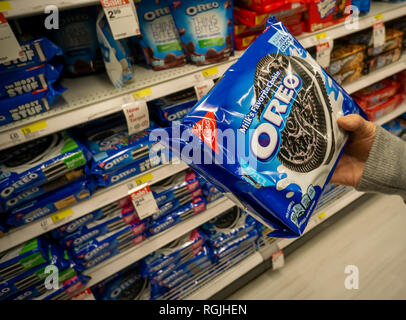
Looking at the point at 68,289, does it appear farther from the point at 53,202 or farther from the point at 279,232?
the point at 279,232

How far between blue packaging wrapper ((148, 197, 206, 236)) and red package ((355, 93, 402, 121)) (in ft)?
4.45

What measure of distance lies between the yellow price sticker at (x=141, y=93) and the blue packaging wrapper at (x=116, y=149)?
0.23 meters

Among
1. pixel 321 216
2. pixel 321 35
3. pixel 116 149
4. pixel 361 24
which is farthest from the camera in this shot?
pixel 321 216

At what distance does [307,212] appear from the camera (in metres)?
0.76

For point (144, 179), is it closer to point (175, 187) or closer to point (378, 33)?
point (175, 187)

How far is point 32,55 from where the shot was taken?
0.88 metres

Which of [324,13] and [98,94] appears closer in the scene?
[98,94]

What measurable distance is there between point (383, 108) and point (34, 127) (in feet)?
7.02

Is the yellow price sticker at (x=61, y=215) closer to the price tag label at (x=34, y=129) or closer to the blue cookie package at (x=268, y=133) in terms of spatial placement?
the price tag label at (x=34, y=129)

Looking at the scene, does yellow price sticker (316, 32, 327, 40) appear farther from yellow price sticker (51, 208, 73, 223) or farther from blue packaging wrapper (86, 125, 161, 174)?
yellow price sticker (51, 208, 73, 223)

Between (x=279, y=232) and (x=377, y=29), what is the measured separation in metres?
1.46

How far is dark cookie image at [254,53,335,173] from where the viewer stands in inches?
27.7

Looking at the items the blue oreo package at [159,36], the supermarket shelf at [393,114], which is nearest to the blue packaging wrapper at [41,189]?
the blue oreo package at [159,36]

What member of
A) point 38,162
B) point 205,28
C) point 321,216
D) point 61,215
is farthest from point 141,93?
point 321,216
